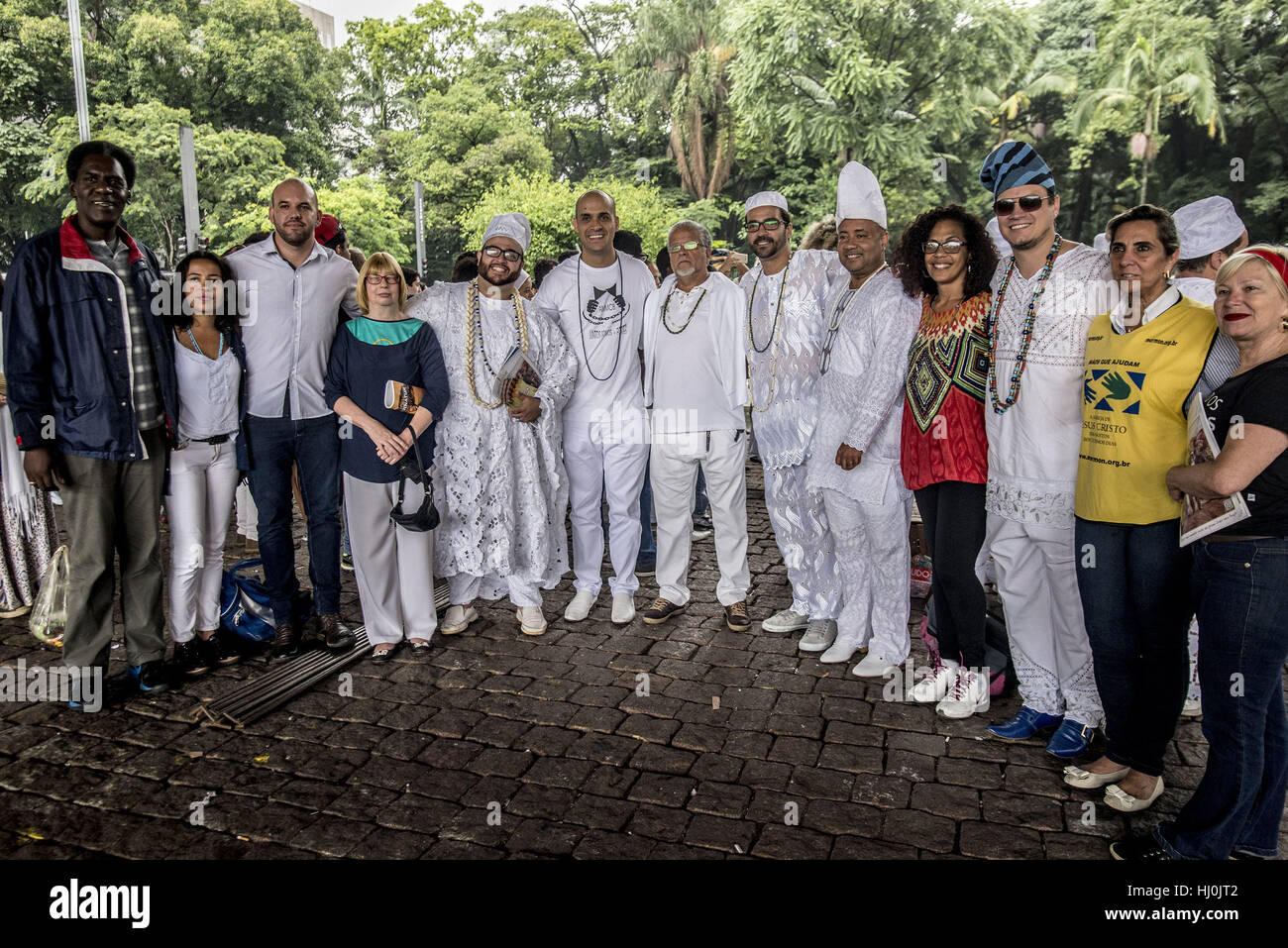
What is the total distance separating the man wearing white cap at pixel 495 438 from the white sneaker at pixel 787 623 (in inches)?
50.8

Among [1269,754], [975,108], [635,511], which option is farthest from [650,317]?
[975,108]

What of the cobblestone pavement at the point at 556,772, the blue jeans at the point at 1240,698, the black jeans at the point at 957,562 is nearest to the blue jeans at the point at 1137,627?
the blue jeans at the point at 1240,698

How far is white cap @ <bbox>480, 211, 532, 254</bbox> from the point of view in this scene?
4926 mm

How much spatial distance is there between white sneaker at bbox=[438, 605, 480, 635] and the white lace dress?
23 centimetres

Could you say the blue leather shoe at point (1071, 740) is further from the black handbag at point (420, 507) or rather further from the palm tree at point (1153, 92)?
the palm tree at point (1153, 92)

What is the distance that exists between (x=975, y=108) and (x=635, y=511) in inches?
997

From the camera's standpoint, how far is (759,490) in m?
8.67

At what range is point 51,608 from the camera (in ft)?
16.2

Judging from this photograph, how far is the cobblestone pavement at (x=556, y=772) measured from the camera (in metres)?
3.16

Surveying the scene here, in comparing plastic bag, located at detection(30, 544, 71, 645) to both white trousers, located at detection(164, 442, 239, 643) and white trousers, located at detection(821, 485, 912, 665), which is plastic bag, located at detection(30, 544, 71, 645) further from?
white trousers, located at detection(821, 485, 912, 665)

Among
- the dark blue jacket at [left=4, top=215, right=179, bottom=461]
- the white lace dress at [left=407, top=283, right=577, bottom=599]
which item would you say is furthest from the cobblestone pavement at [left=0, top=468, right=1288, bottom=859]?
the dark blue jacket at [left=4, top=215, right=179, bottom=461]

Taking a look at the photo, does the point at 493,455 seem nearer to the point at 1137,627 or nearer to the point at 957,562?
the point at 957,562

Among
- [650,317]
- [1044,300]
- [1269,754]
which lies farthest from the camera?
[650,317]

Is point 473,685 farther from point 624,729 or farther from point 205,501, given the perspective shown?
point 205,501
